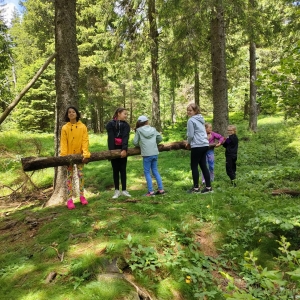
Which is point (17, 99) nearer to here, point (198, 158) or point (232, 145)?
point (198, 158)

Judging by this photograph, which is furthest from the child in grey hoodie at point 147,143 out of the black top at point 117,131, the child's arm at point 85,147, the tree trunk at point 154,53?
the tree trunk at point 154,53

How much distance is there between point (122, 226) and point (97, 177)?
5951 mm

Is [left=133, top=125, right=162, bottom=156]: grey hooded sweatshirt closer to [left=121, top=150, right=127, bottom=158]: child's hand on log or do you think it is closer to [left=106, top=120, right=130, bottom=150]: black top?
[left=106, top=120, right=130, bottom=150]: black top

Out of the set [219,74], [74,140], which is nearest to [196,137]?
[74,140]

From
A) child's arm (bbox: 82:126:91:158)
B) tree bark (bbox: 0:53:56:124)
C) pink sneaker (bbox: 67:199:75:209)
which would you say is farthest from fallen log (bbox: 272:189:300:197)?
tree bark (bbox: 0:53:56:124)

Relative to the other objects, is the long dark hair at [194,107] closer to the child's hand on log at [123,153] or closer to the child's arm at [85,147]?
the child's hand on log at [123,153]

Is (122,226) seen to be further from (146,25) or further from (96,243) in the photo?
(146,25)

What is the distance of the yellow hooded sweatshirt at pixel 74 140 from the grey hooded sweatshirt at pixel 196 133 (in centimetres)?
230

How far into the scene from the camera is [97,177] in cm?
998

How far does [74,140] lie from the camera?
5.50 m

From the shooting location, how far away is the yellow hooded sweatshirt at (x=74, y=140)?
5.42 metres

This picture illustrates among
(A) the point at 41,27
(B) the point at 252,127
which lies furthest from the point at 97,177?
(A) the point at 41,27

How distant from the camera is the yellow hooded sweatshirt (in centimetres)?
542

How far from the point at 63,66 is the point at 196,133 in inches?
136
